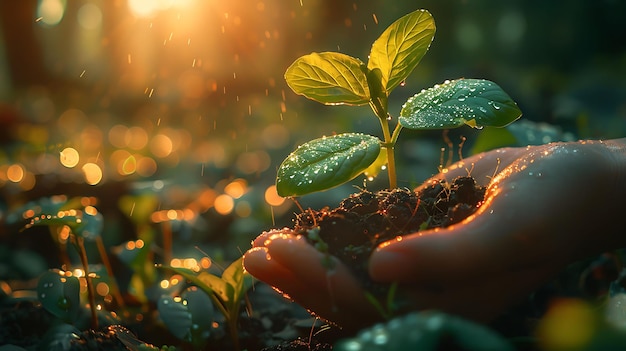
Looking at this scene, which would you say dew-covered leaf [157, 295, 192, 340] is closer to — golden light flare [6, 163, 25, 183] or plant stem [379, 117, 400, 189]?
plant stem [379, 117, 400, 189]

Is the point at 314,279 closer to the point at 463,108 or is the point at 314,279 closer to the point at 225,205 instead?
the point at 463,108

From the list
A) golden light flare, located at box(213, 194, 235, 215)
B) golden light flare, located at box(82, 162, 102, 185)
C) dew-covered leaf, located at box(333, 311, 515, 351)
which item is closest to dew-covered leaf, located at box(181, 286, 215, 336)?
dew-covered leaf, located at box(333, 311, 515, 351)

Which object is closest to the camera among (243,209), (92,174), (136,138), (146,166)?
(243,209)

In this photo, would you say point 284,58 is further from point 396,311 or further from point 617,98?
point 396,311

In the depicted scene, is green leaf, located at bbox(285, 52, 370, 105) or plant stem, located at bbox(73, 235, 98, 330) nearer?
green leaf, located at bbox(285, 52, 370, 105)

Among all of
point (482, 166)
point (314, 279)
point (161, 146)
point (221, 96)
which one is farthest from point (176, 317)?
point (221, 96)

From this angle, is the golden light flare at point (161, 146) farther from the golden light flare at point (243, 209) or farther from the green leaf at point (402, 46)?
the green leaf at point (402, 46)
